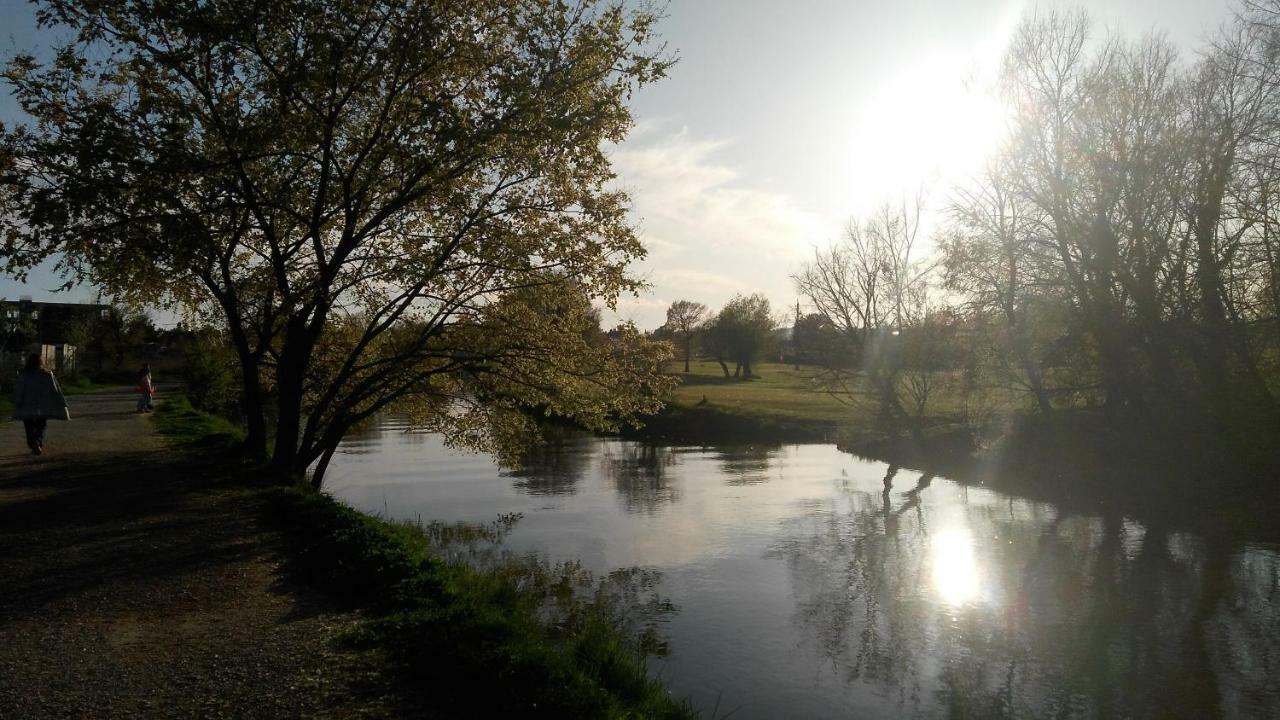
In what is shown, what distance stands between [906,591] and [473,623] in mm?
7557

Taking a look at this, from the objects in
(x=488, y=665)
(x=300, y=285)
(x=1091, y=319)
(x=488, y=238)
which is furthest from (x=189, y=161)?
(x=1091, y=319)

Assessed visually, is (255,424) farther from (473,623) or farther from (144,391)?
(144,391)

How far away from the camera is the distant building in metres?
46.0

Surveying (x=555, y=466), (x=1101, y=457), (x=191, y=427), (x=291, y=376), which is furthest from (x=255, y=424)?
(x=1101, y=457)

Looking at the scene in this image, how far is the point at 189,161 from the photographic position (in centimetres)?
1288

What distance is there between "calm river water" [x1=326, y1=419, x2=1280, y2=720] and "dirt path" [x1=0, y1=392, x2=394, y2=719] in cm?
368

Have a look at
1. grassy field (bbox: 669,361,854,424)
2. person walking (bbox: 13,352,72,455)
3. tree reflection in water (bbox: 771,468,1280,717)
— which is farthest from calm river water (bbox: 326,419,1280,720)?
grassy field (bbox: 669,361,854,424)

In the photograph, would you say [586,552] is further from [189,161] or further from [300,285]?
[189,161]

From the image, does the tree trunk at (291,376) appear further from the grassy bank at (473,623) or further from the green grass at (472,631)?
the green grass at (472,631)

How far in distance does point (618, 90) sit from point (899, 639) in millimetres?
9234

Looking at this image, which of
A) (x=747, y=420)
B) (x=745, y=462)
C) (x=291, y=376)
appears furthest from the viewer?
(x=747, y=420)

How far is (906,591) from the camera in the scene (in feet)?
41.2

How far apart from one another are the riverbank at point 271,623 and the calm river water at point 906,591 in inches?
72.2

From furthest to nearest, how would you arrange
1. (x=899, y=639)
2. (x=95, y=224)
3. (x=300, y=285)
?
1. (x=300, y=285)
2. (x=95, y=224)
3. (x=899, y=639)
